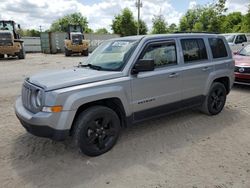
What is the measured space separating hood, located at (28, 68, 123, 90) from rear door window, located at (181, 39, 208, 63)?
159 centimetres

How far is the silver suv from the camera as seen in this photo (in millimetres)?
3447

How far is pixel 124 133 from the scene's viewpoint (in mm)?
4668

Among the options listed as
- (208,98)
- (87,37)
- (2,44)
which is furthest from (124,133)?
(87,37)

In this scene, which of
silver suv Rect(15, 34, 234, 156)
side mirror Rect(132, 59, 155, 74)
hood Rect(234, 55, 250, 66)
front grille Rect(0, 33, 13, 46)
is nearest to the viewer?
silver suv Rect(15, 34, 234, 156)

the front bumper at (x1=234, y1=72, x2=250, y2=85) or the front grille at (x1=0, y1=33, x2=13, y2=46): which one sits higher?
the front grille at (x1=0, y1=33, x2=13, y2=46)

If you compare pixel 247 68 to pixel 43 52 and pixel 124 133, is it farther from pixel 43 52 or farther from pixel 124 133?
pixel 43 52

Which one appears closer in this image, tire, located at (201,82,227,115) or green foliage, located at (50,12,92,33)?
tire, located at (201,82,227,115)

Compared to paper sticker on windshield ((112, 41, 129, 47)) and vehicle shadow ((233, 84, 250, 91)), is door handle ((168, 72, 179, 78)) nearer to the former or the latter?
Result: paper sticker on windshield ((112, 41, 129, 47))

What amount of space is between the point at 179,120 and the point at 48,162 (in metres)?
2.81

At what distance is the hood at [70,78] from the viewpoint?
138 inches

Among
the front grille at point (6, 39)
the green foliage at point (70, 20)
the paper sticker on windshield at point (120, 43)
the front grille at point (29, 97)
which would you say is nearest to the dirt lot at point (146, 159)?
the front grille at point (29, 97)

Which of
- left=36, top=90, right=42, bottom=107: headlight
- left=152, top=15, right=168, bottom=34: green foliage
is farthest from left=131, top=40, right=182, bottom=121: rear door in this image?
left=152, top=15, right=168, bottom=34: green foliage

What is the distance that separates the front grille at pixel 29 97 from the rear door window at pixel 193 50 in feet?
9.16

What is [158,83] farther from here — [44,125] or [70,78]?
[44,125]
